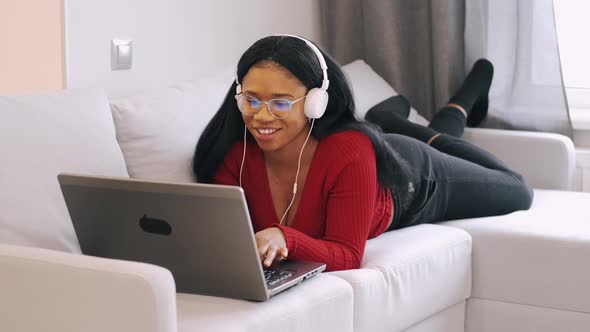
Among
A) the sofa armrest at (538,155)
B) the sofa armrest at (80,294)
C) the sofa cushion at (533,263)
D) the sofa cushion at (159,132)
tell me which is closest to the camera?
the sofa armrest at (80,294)

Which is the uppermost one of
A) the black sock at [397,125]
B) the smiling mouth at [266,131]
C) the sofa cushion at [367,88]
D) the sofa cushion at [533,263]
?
the smiling mouth at [266,131]

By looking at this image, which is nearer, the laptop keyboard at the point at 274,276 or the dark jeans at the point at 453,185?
the laptop keyboard at the point at 274,276

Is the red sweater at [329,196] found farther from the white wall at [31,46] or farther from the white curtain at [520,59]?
the white curtain at [520,59]

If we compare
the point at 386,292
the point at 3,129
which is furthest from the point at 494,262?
the point at 3,129

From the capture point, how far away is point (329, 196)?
219cm

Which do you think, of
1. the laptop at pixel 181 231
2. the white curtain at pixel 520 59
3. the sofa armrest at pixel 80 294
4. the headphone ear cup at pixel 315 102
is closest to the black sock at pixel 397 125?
the white curtain at pixel 520 59

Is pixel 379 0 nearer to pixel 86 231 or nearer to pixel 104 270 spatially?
pixel 86 231

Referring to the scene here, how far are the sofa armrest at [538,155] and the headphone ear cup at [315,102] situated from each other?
1255mm

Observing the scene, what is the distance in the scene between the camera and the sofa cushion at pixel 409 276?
2.09m

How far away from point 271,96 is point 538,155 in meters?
1.36

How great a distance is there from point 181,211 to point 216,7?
5.00 ft

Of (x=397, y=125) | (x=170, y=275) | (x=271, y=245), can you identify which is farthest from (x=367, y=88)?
(x=170, y=275)

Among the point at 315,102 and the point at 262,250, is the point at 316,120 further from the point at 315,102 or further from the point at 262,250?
the point at 262,250

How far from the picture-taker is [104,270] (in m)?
1.54
